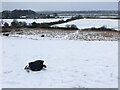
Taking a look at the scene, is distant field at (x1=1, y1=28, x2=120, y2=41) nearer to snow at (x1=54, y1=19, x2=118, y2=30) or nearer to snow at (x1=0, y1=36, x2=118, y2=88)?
snow at (x1=0, y1=36, x2=118, y2=88)

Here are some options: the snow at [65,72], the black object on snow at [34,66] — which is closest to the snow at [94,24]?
the snow at [65,72]

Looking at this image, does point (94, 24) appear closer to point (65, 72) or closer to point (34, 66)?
point (65, 72)

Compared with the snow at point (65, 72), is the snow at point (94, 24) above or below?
below

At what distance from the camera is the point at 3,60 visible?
892cm

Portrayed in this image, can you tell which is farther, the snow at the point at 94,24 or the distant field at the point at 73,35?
the snow at the point at 94,24

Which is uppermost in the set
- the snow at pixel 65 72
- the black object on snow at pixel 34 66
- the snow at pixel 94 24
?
the black object on snow at pixel 34 66

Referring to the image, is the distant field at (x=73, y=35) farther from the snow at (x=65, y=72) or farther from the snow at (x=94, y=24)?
the snow at (x=94, y=24)

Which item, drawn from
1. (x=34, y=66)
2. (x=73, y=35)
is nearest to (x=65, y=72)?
(x=34, y=66)

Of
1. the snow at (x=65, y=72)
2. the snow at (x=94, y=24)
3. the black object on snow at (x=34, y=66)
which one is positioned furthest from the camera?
the snow at (x=94, y=24)

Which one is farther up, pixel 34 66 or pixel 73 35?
pixel 34 66

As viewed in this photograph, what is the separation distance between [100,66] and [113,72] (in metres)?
0.84

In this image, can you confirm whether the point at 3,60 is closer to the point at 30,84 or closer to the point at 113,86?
the point at 30,84

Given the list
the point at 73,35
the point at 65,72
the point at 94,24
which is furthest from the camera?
the point at 94,24

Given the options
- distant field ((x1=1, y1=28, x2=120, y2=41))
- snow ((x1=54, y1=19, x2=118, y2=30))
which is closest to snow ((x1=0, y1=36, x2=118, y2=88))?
distant field ((x1=1, y1=28, x2=120, y2=41))
